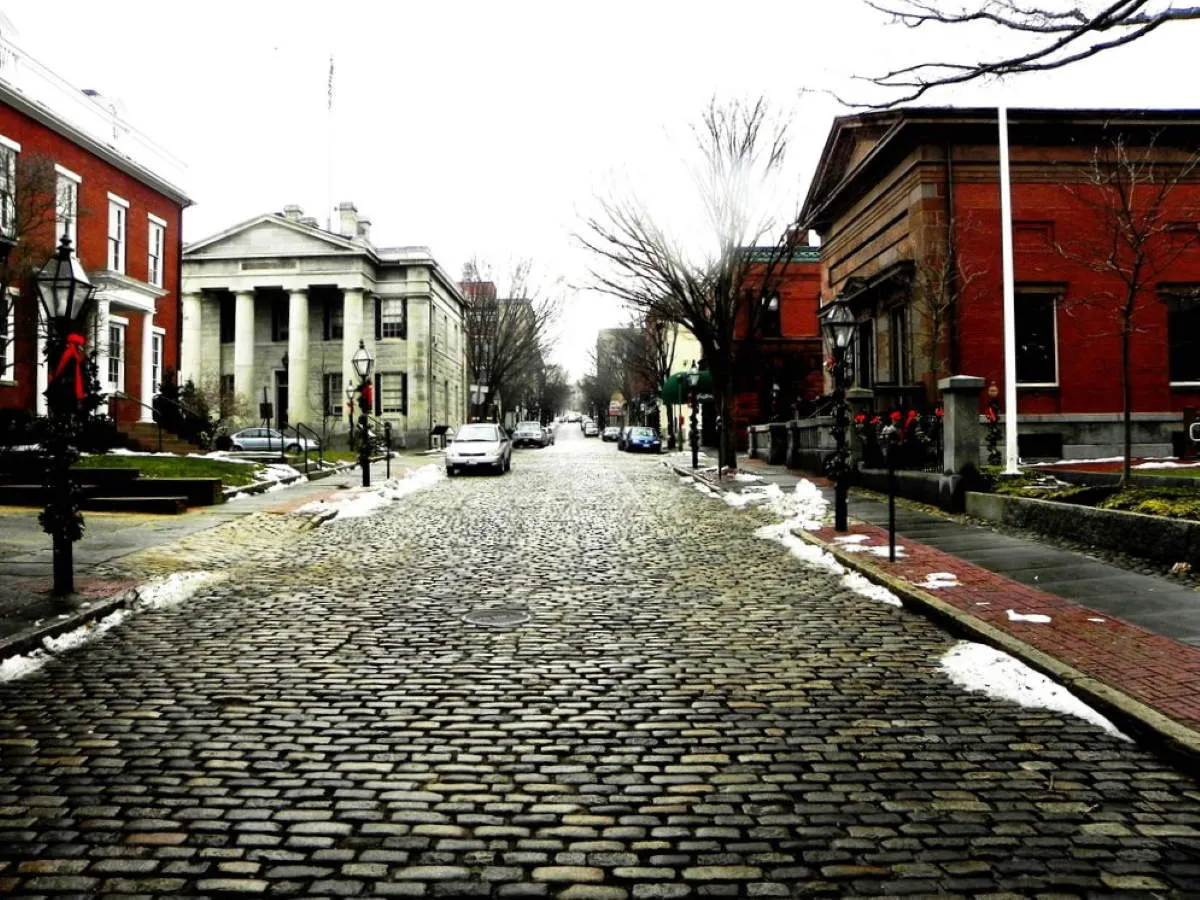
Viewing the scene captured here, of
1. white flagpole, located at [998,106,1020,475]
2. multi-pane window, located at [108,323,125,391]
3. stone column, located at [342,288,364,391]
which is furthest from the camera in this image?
stone column, located at [342,288,364,391]

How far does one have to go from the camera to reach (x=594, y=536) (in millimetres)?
13297

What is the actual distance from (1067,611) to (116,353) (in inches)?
1076

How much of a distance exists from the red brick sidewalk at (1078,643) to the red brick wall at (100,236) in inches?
780

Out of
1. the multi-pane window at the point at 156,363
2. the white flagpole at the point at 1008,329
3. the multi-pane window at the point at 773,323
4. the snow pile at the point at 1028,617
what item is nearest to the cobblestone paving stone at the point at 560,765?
the snow pile at the point at 1028,617

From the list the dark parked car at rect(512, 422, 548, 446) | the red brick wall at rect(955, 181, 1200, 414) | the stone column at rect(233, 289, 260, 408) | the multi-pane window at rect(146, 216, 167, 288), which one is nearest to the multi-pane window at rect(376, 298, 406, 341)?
the stone column at rect(233, 289, 260, 408)

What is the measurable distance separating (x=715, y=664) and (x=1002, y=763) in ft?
7.14

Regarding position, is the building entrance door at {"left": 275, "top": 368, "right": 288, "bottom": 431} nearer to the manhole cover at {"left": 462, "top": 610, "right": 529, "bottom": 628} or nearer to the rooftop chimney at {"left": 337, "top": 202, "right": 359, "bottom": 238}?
the rooftop chimney at {"left": 337, "top": 202, "right": 359, "bottom": 238}

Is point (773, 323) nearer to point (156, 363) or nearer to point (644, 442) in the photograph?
point (644, 442)

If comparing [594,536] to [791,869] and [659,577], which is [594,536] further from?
[791,869]

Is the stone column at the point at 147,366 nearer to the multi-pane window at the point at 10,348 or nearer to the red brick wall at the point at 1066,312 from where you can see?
the multi-pane window at the point at 10,348

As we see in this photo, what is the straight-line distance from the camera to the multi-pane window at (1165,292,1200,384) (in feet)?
76.9

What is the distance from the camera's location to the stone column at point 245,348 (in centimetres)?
4981

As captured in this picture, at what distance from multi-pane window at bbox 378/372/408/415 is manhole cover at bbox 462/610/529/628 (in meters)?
44.5

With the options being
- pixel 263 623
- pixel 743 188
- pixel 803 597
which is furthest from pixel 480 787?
pixel 743 188
